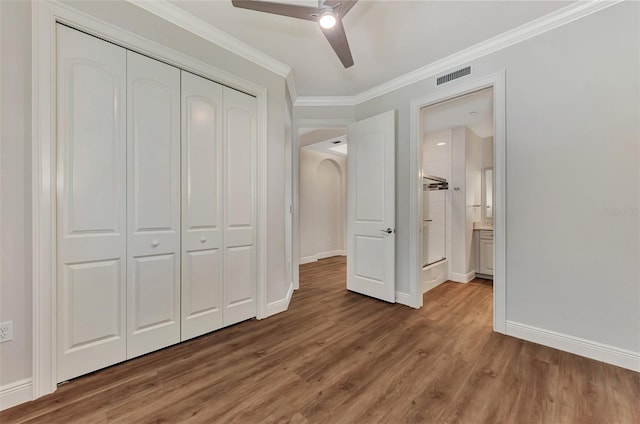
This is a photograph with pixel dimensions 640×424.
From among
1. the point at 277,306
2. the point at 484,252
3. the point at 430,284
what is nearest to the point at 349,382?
the point at 277,306

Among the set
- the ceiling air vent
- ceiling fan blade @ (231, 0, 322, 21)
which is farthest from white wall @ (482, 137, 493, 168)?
ceiling fan blade @ (231, 0, 322, 21)

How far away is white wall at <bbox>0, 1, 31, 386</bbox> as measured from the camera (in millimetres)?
1475

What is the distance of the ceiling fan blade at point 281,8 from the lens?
1.56 m

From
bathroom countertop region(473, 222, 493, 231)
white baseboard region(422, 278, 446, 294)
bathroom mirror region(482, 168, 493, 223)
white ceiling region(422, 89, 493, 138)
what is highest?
white ceiling region(422, 89, 493, 138)

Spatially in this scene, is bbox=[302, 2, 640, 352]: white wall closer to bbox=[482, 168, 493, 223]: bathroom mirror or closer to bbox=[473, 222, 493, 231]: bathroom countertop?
bbox=[473, 222, 493, 231]: bathroom countertop

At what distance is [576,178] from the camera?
2.08m

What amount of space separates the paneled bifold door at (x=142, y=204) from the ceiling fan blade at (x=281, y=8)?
3.12ft

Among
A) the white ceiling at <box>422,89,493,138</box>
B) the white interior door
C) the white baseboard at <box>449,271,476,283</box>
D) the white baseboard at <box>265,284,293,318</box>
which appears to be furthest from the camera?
the white baseboard at <box>449,271,476,283</box>

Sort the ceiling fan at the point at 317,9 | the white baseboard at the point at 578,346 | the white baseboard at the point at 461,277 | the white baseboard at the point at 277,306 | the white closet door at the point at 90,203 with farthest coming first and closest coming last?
the white baseboard at the point at 461,277 → the white baseboard at the point at 277,306 → the white baseboard at the point at 578,346 → the white closet door at the point at 90,203 → the ceiling fan at the point at 317,9

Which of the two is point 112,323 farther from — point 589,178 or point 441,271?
point 441,271

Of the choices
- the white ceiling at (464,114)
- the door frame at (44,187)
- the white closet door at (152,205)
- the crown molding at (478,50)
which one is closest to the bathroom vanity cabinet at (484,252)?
the white ceiling at (464,114)

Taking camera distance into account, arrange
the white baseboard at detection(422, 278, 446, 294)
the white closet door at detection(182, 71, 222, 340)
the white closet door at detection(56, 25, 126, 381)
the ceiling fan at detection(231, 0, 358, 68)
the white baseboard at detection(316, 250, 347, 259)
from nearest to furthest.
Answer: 1. the ceiling fan at detection(231, 0, 358, 68)
2. the white closet door at detection(56, 25, 126, 381)
3. the white closet door at detection(182, 71, 222, 340)
4. the white baseboard at detection(422, 278, 446, 294)
5. the white baseboard at detection(316, 250, 347, 259)

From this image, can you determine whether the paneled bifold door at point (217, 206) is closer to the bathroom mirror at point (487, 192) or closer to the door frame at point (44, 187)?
the door frame at point (44, 187)

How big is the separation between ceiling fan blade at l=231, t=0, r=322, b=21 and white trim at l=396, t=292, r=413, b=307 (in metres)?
2.89
